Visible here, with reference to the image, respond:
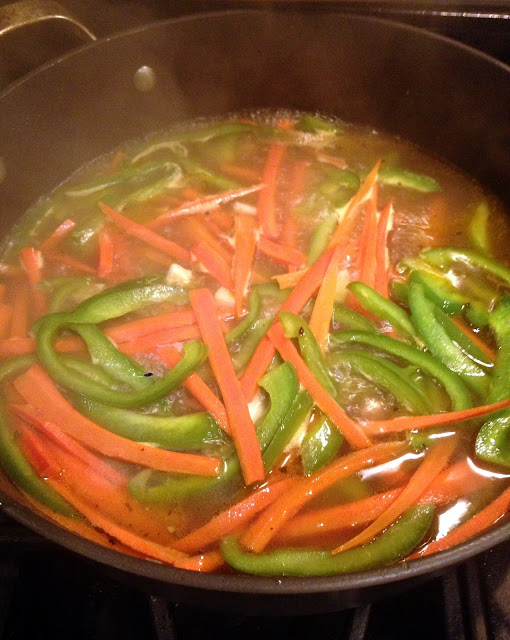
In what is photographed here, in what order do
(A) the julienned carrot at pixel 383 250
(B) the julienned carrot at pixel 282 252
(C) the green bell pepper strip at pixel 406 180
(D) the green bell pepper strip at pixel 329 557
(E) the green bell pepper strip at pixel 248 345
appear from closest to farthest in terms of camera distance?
1. (D) the green bell pepper strip at pixel 329 557
2. (E) the green bell pepper strip at pixel 248 345
3. (A) the julienned carrot at pixel 383 250
4. (B) the julienned carrot at pixel 282 252
5. (C) the green bell pepper strip at pixel 406 180

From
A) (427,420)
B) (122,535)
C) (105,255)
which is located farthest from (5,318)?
(427,420)

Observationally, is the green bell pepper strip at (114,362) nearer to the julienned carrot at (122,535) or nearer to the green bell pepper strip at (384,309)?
the julienned carrot at (122,535)

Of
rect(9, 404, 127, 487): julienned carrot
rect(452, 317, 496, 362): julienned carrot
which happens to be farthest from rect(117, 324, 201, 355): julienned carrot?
rect(452, 317, 496, 362): julienned carrot

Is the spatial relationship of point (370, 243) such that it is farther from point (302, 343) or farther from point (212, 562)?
point (212, 562)

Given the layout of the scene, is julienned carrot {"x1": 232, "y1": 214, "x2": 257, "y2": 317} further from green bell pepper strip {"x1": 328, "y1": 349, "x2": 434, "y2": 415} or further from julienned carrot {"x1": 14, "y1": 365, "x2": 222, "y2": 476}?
julienned carrot {"x1": 14, "y1": 365, "x2": 222, "y2": 476}

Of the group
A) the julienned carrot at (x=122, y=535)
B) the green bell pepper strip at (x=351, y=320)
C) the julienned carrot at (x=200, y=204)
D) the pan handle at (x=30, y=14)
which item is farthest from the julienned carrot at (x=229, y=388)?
the pan handle at (x=30, y=14)

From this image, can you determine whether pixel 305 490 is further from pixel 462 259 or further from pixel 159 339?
pixel 462 259

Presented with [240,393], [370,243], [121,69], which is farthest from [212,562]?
[121,69]
